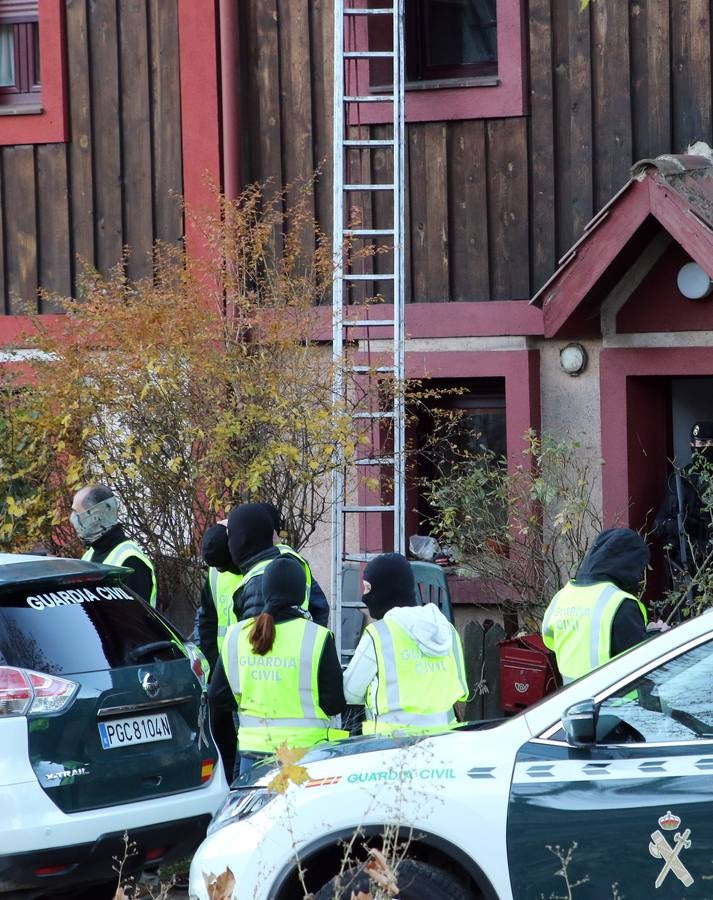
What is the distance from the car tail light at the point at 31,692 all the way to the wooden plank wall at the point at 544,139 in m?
5.39

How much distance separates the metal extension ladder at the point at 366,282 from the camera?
990 centimetres

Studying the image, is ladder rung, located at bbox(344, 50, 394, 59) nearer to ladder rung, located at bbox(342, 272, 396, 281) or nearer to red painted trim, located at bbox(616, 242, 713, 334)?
ladder rung, located at bbox(342, 272, 396, 281)

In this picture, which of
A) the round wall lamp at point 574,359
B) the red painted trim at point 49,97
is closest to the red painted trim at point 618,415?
the round wall lamp at point 574,359

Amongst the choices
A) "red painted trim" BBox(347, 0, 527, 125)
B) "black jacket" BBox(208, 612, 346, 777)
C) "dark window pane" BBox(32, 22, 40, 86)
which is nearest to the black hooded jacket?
"black jacket" BBox(208, 612, 346, 777)

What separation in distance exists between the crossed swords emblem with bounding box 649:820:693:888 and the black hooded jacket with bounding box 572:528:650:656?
1904 mm

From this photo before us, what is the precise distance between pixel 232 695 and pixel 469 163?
491cm

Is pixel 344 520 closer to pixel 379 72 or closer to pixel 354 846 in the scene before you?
pixel 379 72

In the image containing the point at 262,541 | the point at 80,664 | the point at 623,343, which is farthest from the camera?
the point at 623,343

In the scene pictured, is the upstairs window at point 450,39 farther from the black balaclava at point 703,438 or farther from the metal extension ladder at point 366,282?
the black balaclava at point 703,438

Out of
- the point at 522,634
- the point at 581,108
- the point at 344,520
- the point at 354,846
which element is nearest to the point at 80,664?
the point at 354,846

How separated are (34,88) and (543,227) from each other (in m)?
4.56

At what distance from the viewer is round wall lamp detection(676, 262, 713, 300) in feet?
→ 31.2

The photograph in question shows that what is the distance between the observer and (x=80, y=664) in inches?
242

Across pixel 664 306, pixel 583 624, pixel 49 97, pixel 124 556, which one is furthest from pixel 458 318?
pixel 583 624
